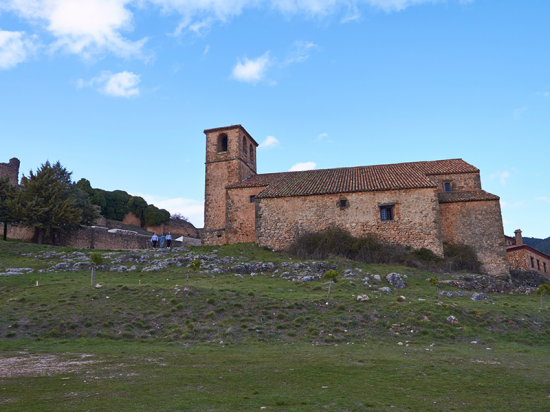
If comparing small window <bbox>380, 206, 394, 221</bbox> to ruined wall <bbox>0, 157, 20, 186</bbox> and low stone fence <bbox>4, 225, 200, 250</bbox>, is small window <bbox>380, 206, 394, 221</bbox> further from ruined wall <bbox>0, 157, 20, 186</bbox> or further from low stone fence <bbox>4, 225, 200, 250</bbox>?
ruined wall <bbox>0, 157, 20, 186</bbox>

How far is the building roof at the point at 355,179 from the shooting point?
27.7 metres

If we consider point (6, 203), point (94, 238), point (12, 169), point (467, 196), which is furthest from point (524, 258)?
point (12, 169)

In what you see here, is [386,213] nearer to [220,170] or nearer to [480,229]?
[480,229]

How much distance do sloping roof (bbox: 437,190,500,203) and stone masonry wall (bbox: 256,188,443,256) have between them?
A: 6.58 feet

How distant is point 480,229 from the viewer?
26703 millimetres

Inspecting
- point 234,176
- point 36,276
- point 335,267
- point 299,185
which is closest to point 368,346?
point 335,267

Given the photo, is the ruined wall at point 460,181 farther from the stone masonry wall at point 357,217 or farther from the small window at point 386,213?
the small window at point 386,213

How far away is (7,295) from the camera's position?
15.8 m

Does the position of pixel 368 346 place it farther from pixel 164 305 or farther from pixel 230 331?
pixel 164 305

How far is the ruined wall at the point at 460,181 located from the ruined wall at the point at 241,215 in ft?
43.8

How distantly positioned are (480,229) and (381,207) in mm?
6452

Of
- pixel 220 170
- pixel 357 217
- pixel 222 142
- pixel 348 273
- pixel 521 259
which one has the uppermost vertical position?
pixel 222 142

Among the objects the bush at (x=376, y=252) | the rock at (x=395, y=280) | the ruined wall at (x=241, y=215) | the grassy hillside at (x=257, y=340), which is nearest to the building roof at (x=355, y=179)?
the ruined wall at (x=241, y=215)

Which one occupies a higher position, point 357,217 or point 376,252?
point 357,217
